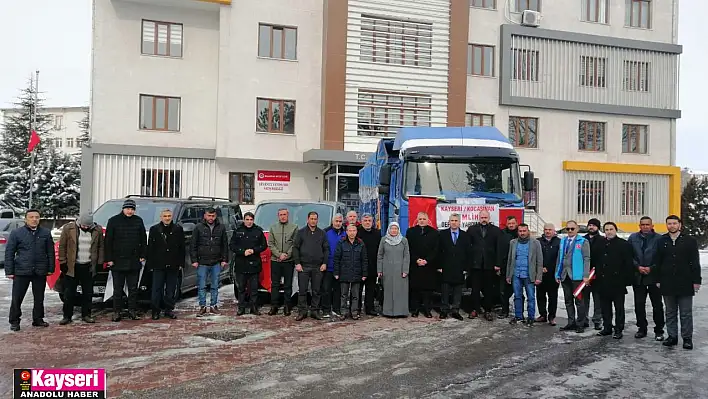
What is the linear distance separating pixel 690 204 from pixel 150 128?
28655mm

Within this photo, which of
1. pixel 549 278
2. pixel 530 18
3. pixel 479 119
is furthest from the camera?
pixel 479 119

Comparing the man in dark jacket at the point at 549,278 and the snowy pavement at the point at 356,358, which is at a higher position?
the man in dark jacket at the point at 549,278

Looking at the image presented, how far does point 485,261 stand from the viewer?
1077 centimetres

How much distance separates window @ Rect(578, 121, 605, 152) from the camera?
90.2ft

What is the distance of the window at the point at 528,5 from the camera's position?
88.3 ft

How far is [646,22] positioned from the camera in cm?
2852

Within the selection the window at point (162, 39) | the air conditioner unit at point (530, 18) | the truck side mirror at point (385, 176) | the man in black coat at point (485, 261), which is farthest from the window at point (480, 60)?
the man in black coat at point (485, 261)

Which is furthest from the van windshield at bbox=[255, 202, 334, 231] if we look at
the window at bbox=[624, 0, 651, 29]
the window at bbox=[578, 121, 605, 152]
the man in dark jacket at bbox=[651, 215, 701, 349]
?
the window at bbox=[624, 0, 651, 29]

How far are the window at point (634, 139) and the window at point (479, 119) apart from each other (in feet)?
21.7

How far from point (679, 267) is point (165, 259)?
25.6 feet

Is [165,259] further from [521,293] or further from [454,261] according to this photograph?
[521,293]

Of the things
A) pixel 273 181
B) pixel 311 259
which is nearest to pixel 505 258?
pixel 311 259

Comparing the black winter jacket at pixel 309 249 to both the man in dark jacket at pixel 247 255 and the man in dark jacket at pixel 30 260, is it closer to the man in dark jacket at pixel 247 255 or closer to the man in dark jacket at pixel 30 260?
the man in dark jacket at pixel 247 255

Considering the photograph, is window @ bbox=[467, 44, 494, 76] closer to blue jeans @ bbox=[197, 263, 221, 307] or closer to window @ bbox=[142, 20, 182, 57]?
window @ bbox=[142, 20, 182, 57]
